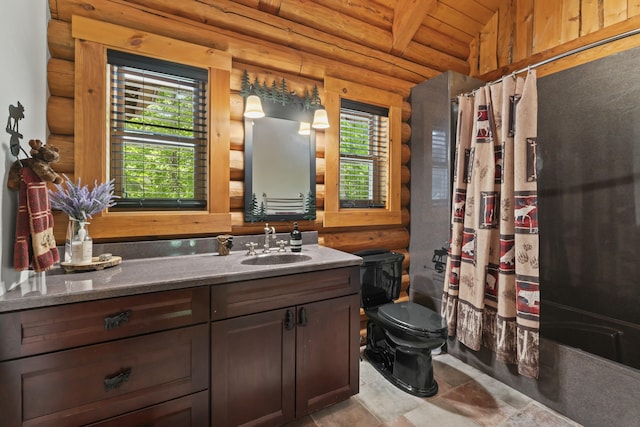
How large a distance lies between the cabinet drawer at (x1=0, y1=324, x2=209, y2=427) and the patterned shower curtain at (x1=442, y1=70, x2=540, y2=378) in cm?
185

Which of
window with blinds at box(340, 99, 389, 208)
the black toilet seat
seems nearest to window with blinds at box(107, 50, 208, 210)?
window with blinds at box(340, 99, 389, 208)

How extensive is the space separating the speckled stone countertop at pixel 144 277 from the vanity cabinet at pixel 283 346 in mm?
61

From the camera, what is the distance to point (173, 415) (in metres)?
1.29

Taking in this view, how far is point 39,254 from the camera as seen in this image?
1.21 metres

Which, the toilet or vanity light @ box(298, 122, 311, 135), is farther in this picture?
vanity light @ box(298, 122, 311, 135)

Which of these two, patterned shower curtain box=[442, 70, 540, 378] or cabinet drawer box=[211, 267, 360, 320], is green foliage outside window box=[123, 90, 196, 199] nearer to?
cabinet drawer box=[211, 267, 360, 320]

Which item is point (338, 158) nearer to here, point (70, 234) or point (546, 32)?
point (70, 234)

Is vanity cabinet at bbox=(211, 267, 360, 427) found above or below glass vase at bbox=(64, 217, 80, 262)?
below

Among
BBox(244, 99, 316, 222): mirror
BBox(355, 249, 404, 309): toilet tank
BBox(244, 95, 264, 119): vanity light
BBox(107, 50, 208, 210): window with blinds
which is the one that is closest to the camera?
BBox(107, 50, 208, 210): window with blinds

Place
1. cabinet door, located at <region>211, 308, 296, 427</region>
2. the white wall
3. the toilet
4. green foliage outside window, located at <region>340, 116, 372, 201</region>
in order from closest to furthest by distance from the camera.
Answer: the white wall, cabinet door, located at <region>211, 308, 296, 427</region>, the toilet, green foliage outside window, located at <region>340, 116, 372, 201</region>

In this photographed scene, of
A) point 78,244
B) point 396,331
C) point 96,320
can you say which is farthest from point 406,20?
point 96,320

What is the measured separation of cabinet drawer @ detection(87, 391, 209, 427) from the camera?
1.20m

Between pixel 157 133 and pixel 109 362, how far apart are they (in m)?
1.32

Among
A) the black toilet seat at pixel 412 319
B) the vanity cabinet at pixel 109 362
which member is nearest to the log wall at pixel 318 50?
the black toilet seat at pixel 412 319
